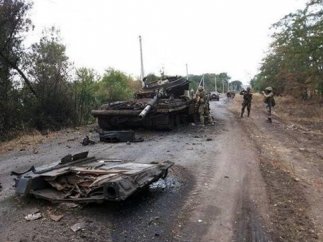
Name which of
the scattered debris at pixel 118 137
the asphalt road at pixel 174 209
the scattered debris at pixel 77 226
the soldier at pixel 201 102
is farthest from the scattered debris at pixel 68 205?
the soldier at pixel 201 102

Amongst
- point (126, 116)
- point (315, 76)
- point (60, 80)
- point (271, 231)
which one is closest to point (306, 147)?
point (126, 116)

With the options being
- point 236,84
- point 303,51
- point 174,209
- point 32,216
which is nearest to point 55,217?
point 32,216

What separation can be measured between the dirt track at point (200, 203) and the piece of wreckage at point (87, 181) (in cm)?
22

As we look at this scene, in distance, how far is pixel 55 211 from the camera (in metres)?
6.35

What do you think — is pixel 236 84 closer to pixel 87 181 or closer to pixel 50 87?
pixel 50 87

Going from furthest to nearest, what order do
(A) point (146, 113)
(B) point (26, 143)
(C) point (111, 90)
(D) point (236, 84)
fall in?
(D) point (236, 84)
(C) point (111, 90)
(A) point (146, 113)
(B) point (26, 143)

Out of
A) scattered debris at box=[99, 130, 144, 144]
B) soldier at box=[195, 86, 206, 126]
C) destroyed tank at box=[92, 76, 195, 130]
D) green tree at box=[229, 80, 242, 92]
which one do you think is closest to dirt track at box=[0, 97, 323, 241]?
scattered debris at box=[99, 130, 144, 144]

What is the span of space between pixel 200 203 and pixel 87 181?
5.69 feet

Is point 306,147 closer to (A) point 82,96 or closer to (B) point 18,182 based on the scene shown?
(B) point 18,182

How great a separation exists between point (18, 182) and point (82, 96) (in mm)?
14961

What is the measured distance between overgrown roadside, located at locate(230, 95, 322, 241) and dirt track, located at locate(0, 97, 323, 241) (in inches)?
0.6

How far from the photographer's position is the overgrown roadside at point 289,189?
6.04 meters

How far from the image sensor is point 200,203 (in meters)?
6.95

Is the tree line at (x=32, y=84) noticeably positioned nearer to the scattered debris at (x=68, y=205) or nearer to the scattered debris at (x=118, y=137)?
the scattered debris at (x=118, y=137)
